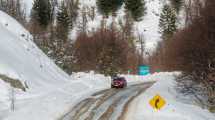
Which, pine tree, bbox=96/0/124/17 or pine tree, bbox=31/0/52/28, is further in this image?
pine tree, bbox=96/0/124/17

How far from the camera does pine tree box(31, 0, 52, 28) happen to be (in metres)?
99.8

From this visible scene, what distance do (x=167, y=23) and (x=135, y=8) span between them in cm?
1122

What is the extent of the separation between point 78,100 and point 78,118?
7.81m

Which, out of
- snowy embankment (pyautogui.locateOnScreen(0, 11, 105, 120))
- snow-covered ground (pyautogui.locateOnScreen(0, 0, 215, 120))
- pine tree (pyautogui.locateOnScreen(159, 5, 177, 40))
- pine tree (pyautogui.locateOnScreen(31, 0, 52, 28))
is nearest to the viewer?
snow-covered ground (pyautogui.locateOnScreen(0, 0, 215, 120))

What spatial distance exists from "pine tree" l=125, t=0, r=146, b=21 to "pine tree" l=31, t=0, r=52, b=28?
20.8 m

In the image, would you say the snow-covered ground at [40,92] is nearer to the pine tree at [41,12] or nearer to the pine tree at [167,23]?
the pine tree at [167,23]

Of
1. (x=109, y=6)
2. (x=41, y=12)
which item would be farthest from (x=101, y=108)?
(x=41, y=12)

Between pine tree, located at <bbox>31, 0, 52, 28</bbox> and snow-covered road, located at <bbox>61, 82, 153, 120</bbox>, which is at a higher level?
pine tree, located at <bbox>31, 0, 52, 28</bbox>

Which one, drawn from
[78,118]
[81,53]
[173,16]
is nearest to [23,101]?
[78,118]

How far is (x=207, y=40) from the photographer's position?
117ft

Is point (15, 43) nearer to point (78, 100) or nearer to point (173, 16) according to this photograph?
point (78, 100)

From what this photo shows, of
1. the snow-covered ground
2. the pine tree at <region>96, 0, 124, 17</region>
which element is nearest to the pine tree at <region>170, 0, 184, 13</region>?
the pine tree at <region>96, 0, 124, 17</region>

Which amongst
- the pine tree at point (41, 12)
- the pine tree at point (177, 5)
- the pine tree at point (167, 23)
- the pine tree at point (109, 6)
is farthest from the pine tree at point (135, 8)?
the pine tree at point (41, 12)

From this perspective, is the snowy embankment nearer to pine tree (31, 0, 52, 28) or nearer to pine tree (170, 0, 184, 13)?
pine tree (31, 0, 52, 28)
